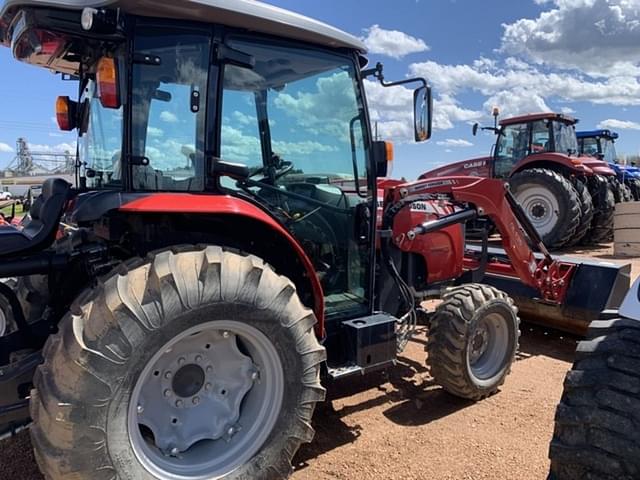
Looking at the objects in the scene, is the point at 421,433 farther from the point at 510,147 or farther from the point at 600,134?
the point at 600,134

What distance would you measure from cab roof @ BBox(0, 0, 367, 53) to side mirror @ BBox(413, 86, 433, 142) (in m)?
0.60

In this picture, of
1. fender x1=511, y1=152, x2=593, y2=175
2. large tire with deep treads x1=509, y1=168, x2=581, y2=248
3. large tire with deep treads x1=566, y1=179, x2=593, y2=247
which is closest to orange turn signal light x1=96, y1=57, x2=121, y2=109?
large tire with deep treads x1=509, y1=168, x2=581, y2=248

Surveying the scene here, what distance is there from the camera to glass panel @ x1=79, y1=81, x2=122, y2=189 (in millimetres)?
2709

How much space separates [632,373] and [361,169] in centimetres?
207

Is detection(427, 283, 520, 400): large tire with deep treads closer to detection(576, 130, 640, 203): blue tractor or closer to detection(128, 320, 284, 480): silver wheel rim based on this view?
detection(128, 320, 284, 480): silver wheel rim

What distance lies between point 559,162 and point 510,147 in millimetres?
1453

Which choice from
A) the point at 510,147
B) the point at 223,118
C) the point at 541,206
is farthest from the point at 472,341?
the point at 510,147

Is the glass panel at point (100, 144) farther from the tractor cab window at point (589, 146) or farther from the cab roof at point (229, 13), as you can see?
the tractor cab window at point (589, 146)

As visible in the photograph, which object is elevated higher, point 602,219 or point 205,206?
point 205,206

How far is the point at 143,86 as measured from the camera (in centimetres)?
254

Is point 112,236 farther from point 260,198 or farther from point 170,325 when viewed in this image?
point 260,198

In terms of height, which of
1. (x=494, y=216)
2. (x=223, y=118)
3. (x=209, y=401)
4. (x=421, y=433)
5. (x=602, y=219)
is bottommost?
(x=421, y=433)

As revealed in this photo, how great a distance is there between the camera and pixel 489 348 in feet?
13.5

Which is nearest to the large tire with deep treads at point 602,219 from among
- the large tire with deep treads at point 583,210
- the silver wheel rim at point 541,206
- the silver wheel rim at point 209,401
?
the large tire with deep treads at point 583,210
